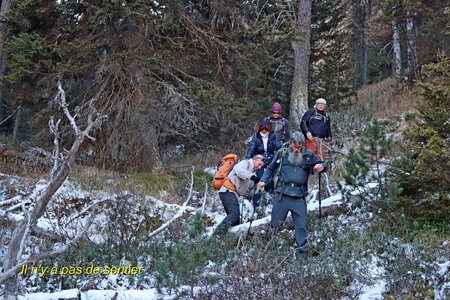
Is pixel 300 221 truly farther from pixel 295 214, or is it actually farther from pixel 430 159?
pixel 430 159

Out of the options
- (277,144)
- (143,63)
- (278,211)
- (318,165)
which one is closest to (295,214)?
(278,211)

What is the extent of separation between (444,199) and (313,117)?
3.66 meters

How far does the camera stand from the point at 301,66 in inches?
531

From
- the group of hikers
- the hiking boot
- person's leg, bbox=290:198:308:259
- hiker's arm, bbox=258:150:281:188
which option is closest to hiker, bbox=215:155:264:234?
the group of hikers

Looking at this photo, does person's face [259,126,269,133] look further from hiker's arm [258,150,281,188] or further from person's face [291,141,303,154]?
person's face [291,141,303,154]

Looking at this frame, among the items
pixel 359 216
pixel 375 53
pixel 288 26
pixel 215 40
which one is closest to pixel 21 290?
pixel 359 216

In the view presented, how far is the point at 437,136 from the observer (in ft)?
20.0

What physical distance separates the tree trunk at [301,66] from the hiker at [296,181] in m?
6.73

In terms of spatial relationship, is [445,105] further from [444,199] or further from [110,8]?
[110,8]

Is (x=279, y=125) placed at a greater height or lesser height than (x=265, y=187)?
greater

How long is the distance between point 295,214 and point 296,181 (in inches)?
17.8

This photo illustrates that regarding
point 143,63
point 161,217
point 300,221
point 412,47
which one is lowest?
point 161,217

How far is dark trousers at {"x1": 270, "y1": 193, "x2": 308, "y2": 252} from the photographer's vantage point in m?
6.53

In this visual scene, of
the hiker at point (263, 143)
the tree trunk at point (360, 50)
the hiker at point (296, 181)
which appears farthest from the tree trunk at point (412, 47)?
the hiker at point (296, 181)
